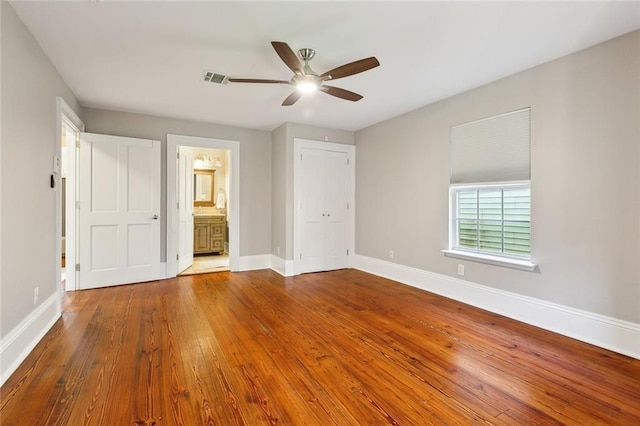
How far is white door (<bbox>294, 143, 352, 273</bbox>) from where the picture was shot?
4902 mm

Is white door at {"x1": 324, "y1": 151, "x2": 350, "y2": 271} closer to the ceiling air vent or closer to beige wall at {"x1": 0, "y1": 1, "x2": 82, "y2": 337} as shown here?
the ceiling air vent

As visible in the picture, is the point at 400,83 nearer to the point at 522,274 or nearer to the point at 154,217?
the point at 522,274

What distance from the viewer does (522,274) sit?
9.64 feet

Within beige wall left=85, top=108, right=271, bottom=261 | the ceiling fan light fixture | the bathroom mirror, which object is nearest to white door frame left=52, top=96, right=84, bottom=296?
beige wall left=85, top=108, right=271, bottom=261

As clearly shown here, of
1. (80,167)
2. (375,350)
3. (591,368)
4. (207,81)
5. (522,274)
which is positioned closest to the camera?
(591,368)

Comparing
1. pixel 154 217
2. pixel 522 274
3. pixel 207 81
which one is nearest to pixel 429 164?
pixel 522 274

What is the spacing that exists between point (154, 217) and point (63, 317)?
1.73 metres

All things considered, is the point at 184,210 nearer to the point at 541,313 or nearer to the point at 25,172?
the point at 25,172

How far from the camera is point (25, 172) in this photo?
7.54 ft

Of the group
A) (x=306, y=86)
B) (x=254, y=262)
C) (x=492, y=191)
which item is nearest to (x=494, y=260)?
(x=492, y=191)

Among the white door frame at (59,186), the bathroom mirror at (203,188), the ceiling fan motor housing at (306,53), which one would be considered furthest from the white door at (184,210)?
the ceiling fan motor housing at (306,53)

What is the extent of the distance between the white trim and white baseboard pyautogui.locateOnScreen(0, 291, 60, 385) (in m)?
2.54

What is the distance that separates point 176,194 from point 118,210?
31.2 inches

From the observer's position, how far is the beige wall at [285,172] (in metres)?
4.79
